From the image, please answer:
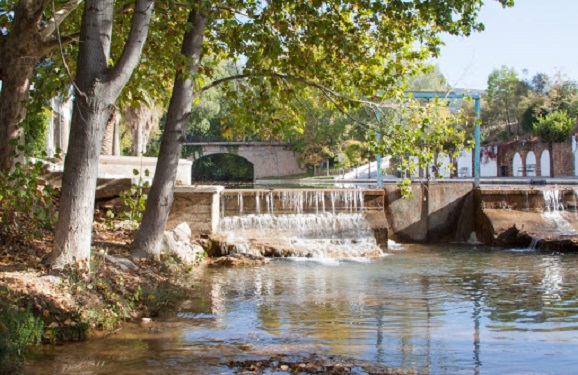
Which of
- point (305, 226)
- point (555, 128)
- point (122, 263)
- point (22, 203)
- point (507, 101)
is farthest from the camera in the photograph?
point (507, 101)

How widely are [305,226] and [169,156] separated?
24.0ft

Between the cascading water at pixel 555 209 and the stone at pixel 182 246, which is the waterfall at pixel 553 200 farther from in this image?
the stone at pixel 182 246


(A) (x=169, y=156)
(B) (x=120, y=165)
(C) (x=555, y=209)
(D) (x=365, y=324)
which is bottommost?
(D) (x=365, y=324)

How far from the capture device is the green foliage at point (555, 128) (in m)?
42.8

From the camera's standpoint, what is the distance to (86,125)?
729cm

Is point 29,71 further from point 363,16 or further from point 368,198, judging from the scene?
point 368,198

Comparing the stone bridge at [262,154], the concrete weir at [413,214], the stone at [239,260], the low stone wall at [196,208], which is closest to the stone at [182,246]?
the stone at [239,260]

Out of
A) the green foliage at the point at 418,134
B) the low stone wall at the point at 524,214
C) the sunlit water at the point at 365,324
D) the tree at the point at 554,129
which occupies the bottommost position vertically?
the sunlit water at the point at 365,324

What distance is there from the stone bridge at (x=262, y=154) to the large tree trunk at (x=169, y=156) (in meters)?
59.7

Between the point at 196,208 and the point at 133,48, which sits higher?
the point at 133,48

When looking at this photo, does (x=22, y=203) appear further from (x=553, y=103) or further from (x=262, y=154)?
(x=262, y=154)

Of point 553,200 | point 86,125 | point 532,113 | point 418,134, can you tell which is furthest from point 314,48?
point 532,113

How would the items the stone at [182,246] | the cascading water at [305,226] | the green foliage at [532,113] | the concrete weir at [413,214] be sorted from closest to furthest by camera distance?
the stone at [182,246], the cascading water at [305,226], the concrete weir at [413,214], the green foliage at [532,113]

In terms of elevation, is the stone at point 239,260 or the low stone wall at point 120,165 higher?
the low stone wall at point 120,165
